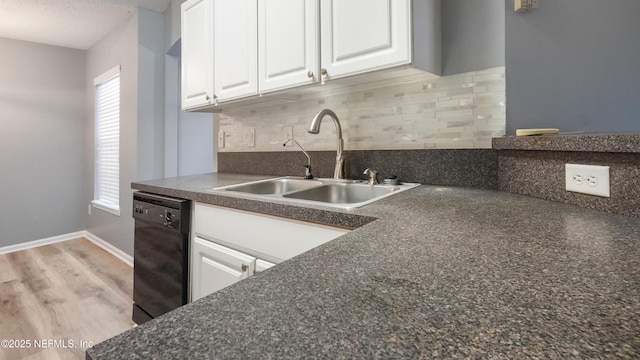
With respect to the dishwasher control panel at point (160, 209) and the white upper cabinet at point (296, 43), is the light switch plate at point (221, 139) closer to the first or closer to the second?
the white upper cabinet at point (296, 43)

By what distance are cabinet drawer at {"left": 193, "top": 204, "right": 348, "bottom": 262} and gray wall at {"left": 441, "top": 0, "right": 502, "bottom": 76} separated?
0.97m

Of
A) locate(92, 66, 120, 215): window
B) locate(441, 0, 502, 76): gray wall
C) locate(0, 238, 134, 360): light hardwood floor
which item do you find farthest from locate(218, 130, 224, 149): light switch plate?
locate(441, 0, 502, 76): gray wall

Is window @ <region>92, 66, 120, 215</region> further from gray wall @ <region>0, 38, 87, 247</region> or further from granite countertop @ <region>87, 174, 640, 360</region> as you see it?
granite countertop @ <region>87, 174, 640, 360</region>

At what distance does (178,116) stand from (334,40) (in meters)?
2.38

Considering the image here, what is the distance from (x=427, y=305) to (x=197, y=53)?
2.19m

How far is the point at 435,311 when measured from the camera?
1.06 feet

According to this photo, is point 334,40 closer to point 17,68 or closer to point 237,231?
point 237,231

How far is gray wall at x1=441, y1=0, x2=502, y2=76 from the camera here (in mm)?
1288

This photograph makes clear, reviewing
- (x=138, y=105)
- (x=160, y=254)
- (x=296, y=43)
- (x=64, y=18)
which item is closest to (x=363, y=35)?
(x=296, y=43)

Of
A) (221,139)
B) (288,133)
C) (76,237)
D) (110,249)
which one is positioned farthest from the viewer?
(76,237)

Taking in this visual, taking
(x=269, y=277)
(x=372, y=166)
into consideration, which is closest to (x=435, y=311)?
(x=269, y=277)

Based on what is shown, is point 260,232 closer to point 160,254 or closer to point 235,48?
point 160,254

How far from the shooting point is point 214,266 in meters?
1.34

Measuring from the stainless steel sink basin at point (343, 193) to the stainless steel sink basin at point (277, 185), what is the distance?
52 mm
